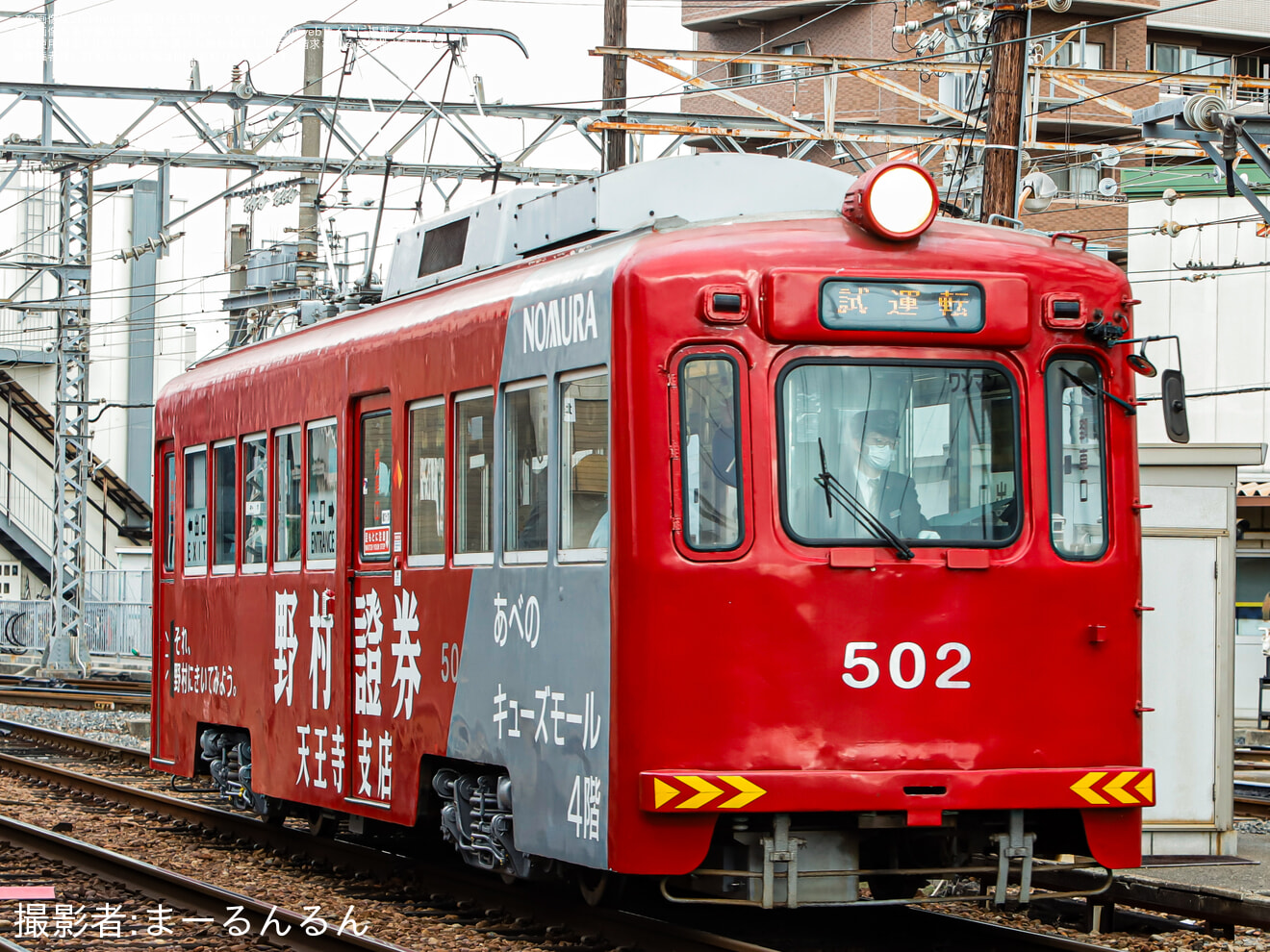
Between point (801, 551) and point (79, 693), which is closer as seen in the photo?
point (801, 551)

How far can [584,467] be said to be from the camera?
719 cm

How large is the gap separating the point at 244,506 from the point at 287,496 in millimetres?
805

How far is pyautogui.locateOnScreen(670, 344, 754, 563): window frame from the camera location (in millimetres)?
6836

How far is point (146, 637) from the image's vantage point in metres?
33.0

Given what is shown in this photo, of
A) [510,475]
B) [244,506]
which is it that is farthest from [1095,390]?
[244,506]

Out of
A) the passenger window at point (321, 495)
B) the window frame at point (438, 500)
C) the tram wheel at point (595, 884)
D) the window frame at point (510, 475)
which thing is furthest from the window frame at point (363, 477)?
the tram wheel at point (595, 884)

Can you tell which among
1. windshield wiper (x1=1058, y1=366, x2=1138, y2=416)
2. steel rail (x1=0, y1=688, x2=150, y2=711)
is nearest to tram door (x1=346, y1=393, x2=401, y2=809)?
windshield wiper (x1=1058, y1=366, x2=1138, y2=416)

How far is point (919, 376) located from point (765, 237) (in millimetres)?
801

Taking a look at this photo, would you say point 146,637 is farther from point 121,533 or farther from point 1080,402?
point 1080,402

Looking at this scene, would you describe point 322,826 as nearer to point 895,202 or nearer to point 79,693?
point 895,202

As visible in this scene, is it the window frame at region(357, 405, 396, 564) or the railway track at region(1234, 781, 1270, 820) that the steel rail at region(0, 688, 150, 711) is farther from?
the window frame at region(357, 405, 396, 564)

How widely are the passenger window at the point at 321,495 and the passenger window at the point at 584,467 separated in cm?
250

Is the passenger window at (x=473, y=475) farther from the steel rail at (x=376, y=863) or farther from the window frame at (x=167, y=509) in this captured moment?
the window frame at (x=167, y=509)

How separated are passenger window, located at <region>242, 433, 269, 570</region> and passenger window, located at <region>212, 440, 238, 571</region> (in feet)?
0.62
